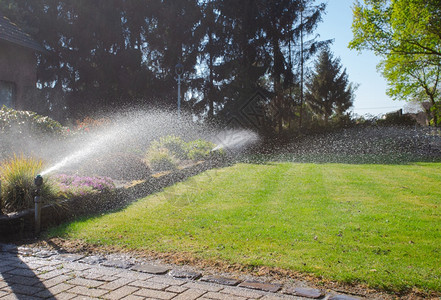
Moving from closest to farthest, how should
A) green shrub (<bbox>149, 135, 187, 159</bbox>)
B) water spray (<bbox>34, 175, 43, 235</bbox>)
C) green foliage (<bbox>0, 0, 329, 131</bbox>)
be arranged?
water spray (<bbox>34, 175, 43, 235</bbox>), green shrub (<bbox>149, 135, 187, 159</bbox>), green foliage (<bbox>0, 0, 329, 131</bbox>)

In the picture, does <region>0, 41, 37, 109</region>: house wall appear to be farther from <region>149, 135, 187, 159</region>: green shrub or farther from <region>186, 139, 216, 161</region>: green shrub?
<region>186, 139, 216, 161</region>: green shrub

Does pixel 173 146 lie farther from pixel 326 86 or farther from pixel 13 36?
pixel 326 86

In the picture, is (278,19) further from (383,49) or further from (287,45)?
(383,49)

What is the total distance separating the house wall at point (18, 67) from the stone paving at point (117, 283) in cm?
1237

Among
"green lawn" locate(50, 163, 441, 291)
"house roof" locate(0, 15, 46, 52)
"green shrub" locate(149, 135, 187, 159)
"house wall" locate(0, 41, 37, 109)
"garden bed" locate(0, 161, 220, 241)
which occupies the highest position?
"house roof" locate(0, 15, 46, 52)

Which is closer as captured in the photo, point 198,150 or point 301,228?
point 301,228

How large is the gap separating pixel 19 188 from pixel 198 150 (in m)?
7.40

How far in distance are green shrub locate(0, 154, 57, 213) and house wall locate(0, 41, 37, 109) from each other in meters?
10.3

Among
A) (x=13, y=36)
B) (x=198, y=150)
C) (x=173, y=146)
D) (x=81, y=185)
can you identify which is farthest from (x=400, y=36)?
(x=13, y=36)

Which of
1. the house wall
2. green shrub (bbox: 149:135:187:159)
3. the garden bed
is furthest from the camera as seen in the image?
the house wall

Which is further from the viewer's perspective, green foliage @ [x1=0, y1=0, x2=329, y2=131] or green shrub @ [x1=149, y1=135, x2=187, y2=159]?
green foliage @ [x1=0, y1=0, x2=329, y2=131]

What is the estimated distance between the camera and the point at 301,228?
15.0 feet

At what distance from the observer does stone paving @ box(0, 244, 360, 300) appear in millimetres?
2867

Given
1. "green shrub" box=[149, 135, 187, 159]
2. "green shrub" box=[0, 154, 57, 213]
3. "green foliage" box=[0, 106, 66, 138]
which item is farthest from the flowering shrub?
"green shrub" box=[149, 135, 187, 159]
